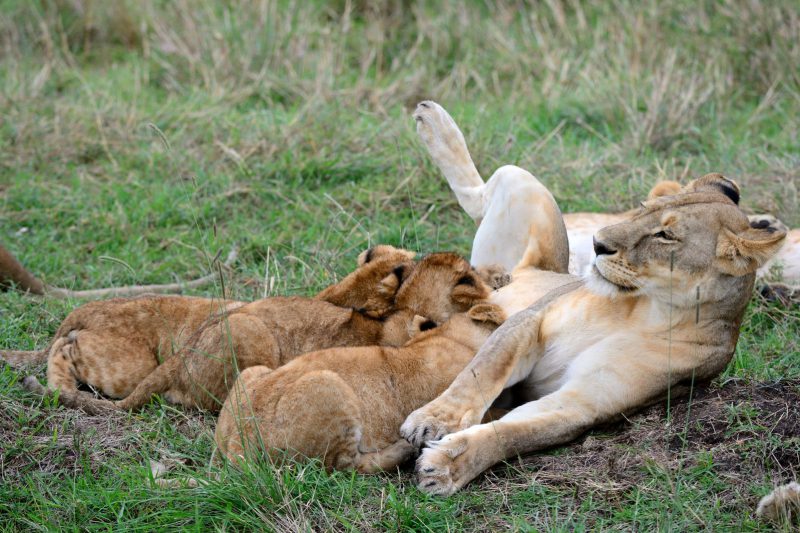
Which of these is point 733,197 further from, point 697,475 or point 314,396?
point 314,396

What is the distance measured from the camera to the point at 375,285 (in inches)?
179

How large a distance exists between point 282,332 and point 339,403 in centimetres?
75

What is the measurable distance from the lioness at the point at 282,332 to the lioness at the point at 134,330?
0.33 ft

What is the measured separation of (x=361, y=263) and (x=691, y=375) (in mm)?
1574

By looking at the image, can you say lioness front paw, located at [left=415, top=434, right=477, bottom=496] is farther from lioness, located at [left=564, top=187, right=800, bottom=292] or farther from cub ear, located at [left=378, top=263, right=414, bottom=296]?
lioness, located at [left=564, top=187, right=800, bottom=292]

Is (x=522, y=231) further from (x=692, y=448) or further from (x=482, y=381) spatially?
(x=692, y=448)

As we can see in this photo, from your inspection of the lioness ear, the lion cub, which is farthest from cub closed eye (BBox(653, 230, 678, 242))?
the lion cub

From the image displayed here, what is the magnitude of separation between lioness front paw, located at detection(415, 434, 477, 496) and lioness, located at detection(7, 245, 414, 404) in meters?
0.93

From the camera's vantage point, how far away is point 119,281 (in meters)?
5.85

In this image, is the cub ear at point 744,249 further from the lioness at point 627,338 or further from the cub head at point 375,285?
the cub head at point 375,285

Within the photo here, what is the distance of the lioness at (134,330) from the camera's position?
4379 mm

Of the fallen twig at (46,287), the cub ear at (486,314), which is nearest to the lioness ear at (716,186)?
the cub ear at (486,314)

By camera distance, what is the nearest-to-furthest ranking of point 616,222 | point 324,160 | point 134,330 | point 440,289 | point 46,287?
point 440,289 < point 134,330 < point 616,222 < point 46,287 < point 324,160

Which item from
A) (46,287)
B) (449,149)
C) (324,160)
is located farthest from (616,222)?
(46,287)
